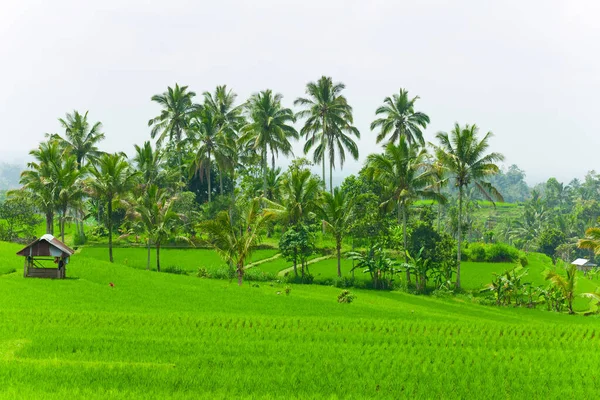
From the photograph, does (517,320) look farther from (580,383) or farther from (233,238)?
(233,238)

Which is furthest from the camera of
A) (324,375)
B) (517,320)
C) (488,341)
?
(517,320)

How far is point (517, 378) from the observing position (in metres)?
10.3

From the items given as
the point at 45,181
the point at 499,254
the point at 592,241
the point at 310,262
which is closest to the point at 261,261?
the point at 310,262

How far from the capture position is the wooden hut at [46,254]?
2167 cm

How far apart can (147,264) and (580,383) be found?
2690 cm

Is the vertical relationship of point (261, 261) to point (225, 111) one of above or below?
below

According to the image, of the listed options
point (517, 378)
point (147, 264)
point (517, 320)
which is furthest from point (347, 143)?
point (517, 378)

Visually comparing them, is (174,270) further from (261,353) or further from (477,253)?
(477,253)

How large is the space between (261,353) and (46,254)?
45.4 ft

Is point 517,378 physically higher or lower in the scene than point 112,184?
lower

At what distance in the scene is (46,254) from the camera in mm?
21500

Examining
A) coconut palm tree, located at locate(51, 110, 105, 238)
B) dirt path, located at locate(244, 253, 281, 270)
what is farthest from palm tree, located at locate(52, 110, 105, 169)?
dirt path, located at locate(244, 253, 281, 270)

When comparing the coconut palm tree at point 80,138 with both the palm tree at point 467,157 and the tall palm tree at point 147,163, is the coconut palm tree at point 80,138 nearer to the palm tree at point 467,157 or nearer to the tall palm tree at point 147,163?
the tall palm tree at point 147,163

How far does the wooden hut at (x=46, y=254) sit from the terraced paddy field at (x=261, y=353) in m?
2.56
